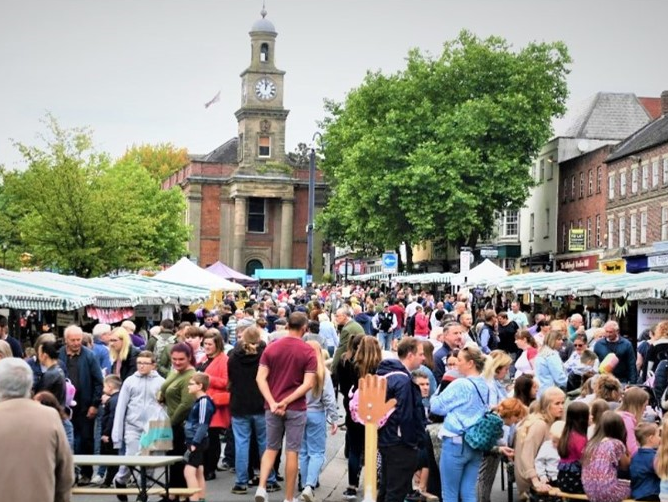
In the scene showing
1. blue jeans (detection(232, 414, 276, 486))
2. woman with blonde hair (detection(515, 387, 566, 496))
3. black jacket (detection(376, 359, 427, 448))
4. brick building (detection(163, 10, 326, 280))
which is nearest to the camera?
black jacket (detection(376, 359, 427, 448))

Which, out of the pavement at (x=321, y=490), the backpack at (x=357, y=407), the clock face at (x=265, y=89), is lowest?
the pavement at (x=321, y=490)

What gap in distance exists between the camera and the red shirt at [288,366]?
13258 millimetres

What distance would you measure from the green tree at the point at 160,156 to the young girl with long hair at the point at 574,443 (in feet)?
394

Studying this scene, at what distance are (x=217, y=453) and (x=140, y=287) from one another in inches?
605

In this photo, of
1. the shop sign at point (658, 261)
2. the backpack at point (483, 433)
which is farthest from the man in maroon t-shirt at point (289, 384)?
the shop sign at point (658, 261)

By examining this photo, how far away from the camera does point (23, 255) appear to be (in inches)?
2250

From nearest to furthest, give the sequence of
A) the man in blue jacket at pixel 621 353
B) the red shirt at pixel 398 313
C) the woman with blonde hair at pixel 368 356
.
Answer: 1. the woman with blonde hair at pixel 368 356
2. the man in blue jacket at pixel 621 353
3. the red shirt at pixel 398 313

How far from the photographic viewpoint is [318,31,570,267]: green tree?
209 feet

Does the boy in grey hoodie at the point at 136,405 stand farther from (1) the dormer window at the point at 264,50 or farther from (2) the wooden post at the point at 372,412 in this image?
(1) the dormer window at the point at 264,50

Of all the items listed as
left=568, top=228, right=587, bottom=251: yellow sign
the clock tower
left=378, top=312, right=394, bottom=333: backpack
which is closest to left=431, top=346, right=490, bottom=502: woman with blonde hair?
left=378, top=312, right=394, bottom=333: backpack

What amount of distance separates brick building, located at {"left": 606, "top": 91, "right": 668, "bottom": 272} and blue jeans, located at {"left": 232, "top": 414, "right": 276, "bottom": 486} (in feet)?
127

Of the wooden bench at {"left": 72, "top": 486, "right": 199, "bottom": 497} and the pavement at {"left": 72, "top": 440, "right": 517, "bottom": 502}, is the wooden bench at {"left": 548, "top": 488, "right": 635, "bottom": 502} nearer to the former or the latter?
the pavement at {"left": 72, "top": 440, "right": 517, "bottom": 502}

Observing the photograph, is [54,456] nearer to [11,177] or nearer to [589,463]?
[589,463]

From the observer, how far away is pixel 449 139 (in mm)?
64188
